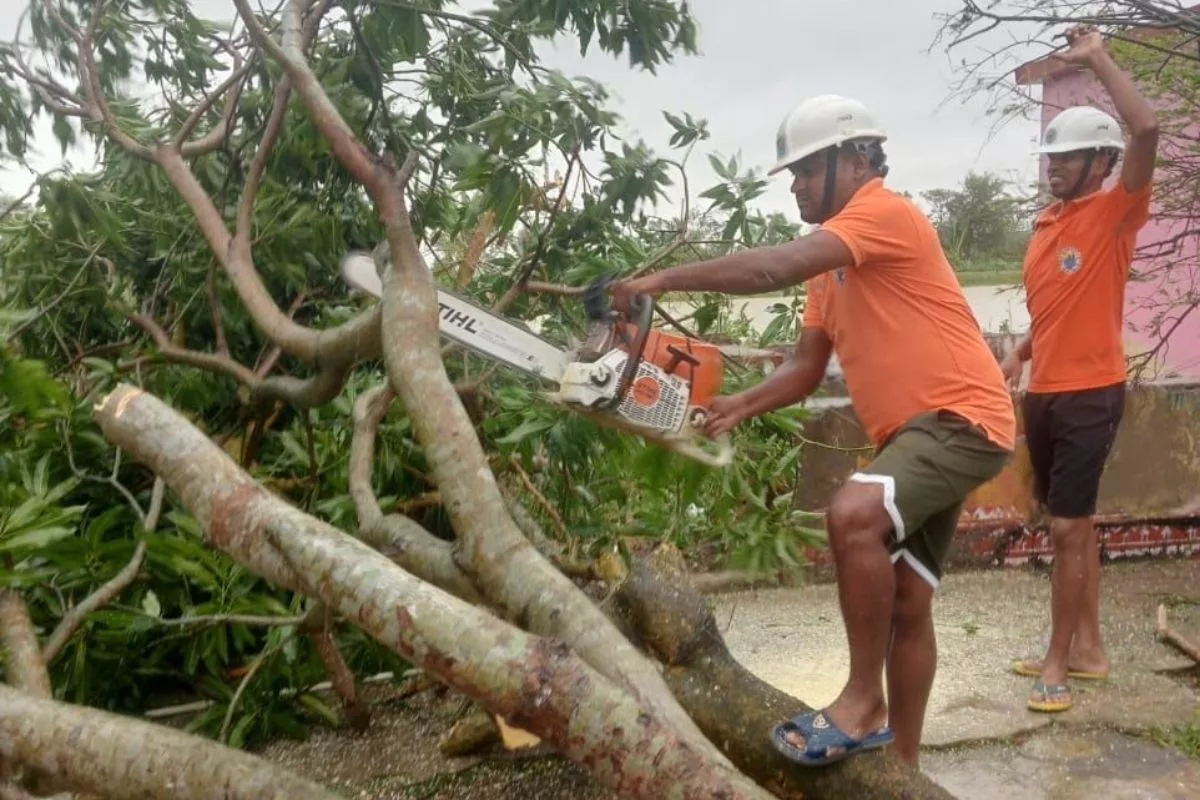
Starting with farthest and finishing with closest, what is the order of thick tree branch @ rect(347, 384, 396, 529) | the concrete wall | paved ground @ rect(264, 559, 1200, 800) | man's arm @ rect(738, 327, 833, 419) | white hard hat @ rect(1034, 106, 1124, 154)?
the concrete wall, white hard hat @ rect(1034, 106, 1124, 154), paved ground @ rect(264, 559, 1200, 800), man's arm @ rect(738, 327, 833, 419), thick tree branch @ rect(347, 384, 396, 529)

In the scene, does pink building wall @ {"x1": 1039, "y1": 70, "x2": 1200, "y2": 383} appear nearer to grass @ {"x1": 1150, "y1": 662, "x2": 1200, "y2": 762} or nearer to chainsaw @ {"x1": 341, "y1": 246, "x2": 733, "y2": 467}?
grass @ {"x1": 1150, "y1": 662, "x2": 1200, "y2": 762}

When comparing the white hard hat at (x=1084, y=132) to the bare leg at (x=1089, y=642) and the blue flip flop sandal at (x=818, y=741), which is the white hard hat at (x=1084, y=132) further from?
the blue flip flop sandal at (x=818, y=741)

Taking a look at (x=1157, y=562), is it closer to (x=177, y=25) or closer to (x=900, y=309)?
(x=900, y=309)

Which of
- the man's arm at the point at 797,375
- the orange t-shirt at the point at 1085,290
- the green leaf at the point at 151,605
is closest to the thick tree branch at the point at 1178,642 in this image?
the orange t-shirt at the point at 1085,290

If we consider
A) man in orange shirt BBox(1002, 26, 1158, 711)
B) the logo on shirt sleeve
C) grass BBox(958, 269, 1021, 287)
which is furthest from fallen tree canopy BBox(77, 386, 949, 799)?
grass BBox(958, 269, 1021, 287)

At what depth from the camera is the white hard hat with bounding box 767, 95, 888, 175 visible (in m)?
2.35

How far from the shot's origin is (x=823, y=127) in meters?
2.36

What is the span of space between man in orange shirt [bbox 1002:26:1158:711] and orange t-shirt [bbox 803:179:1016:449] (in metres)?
1.20

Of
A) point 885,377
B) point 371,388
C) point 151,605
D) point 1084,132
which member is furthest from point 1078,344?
point 151,605

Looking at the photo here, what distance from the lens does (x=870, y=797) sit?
1.85m

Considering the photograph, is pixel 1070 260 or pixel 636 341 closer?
pixel 636 341

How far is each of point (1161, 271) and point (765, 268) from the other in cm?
449

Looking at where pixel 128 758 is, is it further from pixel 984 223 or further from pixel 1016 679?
pixel 984 223

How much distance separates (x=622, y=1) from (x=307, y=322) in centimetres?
152
